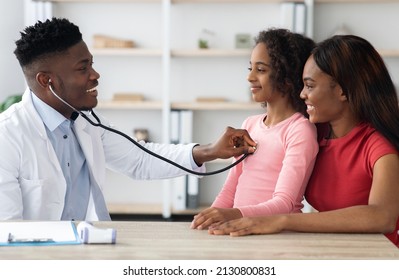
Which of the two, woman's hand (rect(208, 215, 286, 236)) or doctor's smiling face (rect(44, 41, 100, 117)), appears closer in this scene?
woman's hand (rect(208, 215, 286, 236))

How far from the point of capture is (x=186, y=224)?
185 centimetres

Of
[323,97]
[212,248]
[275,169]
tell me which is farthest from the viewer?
[275,169]

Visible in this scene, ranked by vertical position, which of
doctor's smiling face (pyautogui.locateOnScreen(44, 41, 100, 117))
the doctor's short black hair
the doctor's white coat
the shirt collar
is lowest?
the doctor's white coat

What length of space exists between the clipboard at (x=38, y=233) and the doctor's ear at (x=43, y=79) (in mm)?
703

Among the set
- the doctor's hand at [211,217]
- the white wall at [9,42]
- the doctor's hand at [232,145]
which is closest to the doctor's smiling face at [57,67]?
the doctor's hand at [232,145]

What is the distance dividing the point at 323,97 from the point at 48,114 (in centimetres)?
90

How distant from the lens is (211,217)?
1790 mm

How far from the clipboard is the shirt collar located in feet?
Result: 2.02

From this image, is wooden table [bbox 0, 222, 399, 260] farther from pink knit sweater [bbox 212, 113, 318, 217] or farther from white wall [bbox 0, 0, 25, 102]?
white wall [bbox 0, 0, 25, 102]

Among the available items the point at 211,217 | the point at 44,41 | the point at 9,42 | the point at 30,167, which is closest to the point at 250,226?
the point at 211,217

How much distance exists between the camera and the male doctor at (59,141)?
222 cm

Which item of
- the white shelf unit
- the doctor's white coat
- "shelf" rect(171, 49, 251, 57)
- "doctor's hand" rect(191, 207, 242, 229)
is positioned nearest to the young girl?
"doctor's hand" rect(191, 207, 242, 229)

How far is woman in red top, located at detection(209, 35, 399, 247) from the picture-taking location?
1.90 metres

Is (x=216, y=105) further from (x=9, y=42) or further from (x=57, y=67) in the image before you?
(x=57, y=67)
